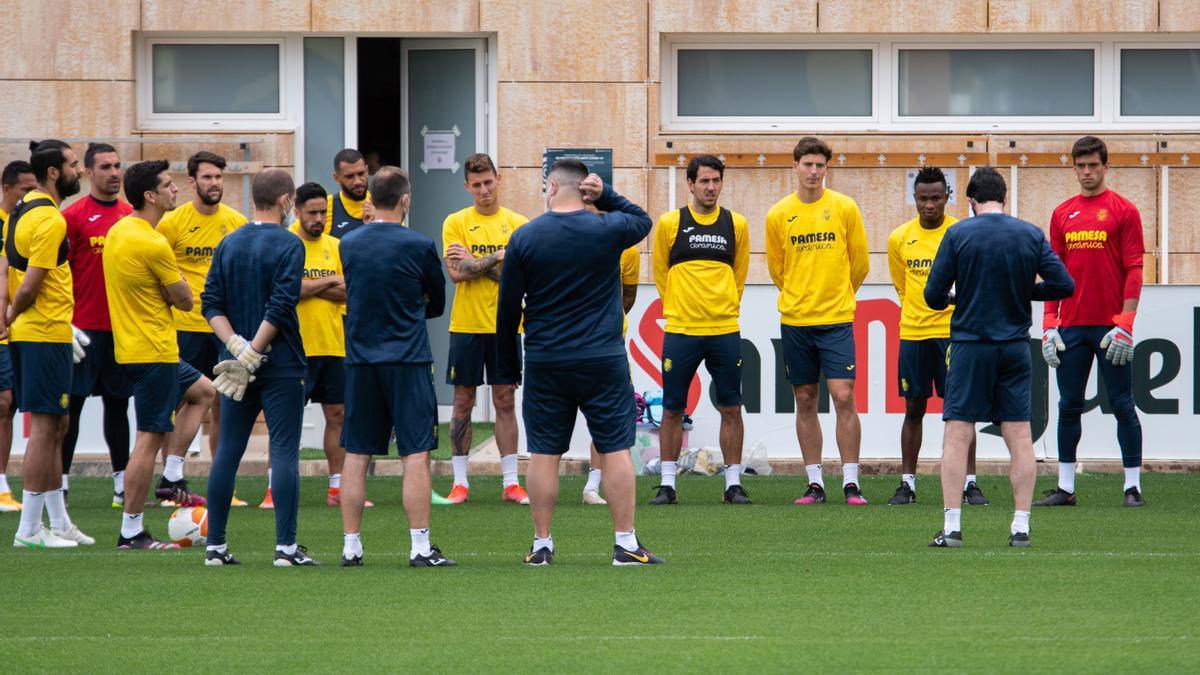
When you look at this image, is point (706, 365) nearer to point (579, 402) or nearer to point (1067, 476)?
point (1067, 476)

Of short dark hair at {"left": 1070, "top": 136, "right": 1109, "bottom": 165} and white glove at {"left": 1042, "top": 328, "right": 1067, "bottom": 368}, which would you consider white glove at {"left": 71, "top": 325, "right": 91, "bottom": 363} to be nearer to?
white glove at {"left": 1042, "top": 328, "right": 1067, "bottom": 368}

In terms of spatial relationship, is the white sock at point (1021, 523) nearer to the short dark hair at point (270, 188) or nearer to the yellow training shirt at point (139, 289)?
the short dark hair at point (270, 188)

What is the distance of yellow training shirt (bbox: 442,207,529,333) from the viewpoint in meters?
12.3

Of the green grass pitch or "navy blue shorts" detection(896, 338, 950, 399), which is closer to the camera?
the green grass pitch

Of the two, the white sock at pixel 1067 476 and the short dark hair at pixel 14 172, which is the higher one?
the short dark hair at pixel 14 172

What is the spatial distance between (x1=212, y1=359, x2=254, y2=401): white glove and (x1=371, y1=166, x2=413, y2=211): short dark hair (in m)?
1.07

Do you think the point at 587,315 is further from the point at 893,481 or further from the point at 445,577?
the point at 893,481

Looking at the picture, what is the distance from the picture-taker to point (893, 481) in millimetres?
13844

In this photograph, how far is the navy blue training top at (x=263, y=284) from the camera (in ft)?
28.9

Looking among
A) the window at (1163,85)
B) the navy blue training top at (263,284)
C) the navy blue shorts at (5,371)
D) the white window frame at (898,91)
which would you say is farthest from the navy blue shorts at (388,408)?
the window at (1163,85)

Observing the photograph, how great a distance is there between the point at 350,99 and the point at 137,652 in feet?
40.0

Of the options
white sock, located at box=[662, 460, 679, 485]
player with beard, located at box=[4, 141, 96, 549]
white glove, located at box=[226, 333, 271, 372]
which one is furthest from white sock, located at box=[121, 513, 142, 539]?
white sock, located at box=[662, 460, 679, 485]

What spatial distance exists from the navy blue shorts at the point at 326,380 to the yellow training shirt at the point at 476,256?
89 cm

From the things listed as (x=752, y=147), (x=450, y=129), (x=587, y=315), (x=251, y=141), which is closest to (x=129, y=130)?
(x=251, y=141)
